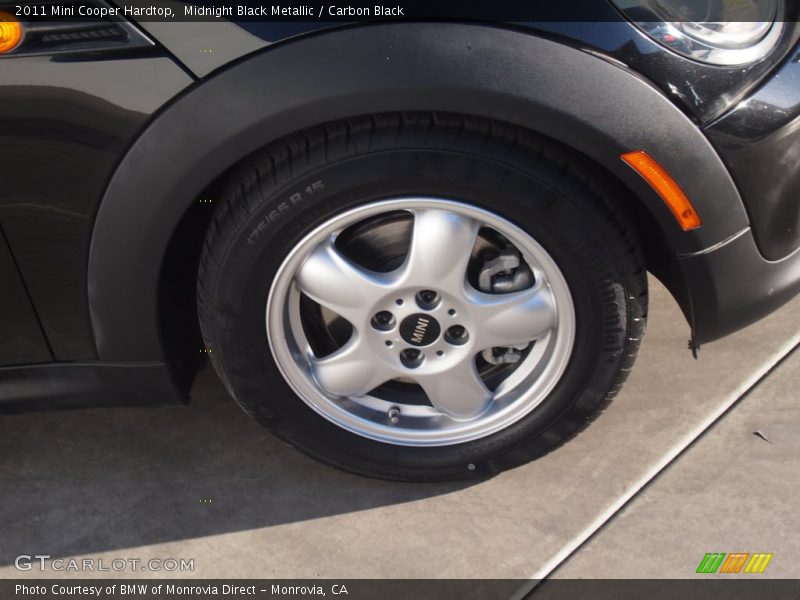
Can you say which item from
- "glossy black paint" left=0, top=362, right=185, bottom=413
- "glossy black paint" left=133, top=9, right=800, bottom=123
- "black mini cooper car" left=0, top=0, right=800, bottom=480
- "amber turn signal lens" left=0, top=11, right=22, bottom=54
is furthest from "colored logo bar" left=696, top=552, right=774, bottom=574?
"amber turn signal lens" left=0, top=11, right=22, bottom=54

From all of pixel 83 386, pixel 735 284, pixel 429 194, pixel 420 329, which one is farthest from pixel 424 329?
pixel 83 386

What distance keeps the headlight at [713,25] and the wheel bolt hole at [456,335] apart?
27.9 inches

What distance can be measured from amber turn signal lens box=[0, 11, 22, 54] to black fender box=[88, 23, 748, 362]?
267 millimetres

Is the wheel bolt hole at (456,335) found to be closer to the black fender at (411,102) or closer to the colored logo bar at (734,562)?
the black fender at (411,102)

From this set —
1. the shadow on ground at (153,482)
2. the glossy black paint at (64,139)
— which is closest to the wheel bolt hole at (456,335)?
the shadow on ground at (153,482)

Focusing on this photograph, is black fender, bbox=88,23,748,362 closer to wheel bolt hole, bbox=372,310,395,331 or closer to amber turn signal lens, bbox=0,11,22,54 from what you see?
amber turn signal lens, bbox=0,11,22,54

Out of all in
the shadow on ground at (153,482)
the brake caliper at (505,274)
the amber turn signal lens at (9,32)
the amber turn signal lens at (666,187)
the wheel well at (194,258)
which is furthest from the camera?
the shadow on ground at (153,482)

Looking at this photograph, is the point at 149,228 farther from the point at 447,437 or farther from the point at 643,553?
the point at 643,553

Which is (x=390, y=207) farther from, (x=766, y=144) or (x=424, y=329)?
(x=766, y=144)

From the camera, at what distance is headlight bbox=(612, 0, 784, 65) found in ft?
5.47

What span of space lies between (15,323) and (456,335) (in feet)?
3.10

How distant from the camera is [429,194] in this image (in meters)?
1.78

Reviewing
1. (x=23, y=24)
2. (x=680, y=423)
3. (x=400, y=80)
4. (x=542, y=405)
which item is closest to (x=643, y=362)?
(x=680, y=423)

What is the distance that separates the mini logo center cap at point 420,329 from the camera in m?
1.93
